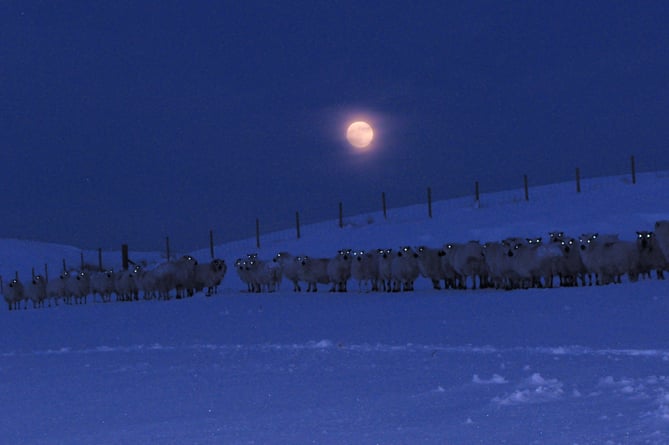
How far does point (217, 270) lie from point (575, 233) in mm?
14292

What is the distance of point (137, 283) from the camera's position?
29766 millimetres

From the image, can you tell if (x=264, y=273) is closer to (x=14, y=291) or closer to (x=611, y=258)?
(x=14, y=291)

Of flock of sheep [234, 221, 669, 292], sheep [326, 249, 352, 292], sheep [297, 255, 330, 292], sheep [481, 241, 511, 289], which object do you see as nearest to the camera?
flock of sheep [234, 221, 669, 292]

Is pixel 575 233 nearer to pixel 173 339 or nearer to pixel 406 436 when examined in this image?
pixel 173 339

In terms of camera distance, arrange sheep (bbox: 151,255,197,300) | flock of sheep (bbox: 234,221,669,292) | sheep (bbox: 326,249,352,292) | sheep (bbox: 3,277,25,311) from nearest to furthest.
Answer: flock of sheep (bbox: 234,221,669,292) < sheep (bbox: 326,249,352,292) < sheep (bbox: 151,255,197,300) < sheep (bbox: 3,277,25,311)

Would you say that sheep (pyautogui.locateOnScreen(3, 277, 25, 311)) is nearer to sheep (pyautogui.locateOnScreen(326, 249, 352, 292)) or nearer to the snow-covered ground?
sheep (pyautogui.locateOnScreen(326, 249, 352, 292))

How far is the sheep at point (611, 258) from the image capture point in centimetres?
1861

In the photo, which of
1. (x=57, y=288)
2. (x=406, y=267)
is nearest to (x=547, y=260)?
(x=406, y=267)

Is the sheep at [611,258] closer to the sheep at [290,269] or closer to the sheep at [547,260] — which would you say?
the sheep at [547,260]

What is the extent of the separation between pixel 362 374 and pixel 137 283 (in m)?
23.2

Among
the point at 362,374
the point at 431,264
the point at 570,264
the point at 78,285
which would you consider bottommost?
the point at 362,374

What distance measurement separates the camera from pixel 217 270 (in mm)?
28844

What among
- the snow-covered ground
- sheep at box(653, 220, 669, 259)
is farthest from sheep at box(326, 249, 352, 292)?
sheep at box(653, 220, 669, 259)

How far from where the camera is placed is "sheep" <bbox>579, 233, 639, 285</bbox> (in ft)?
61.1
